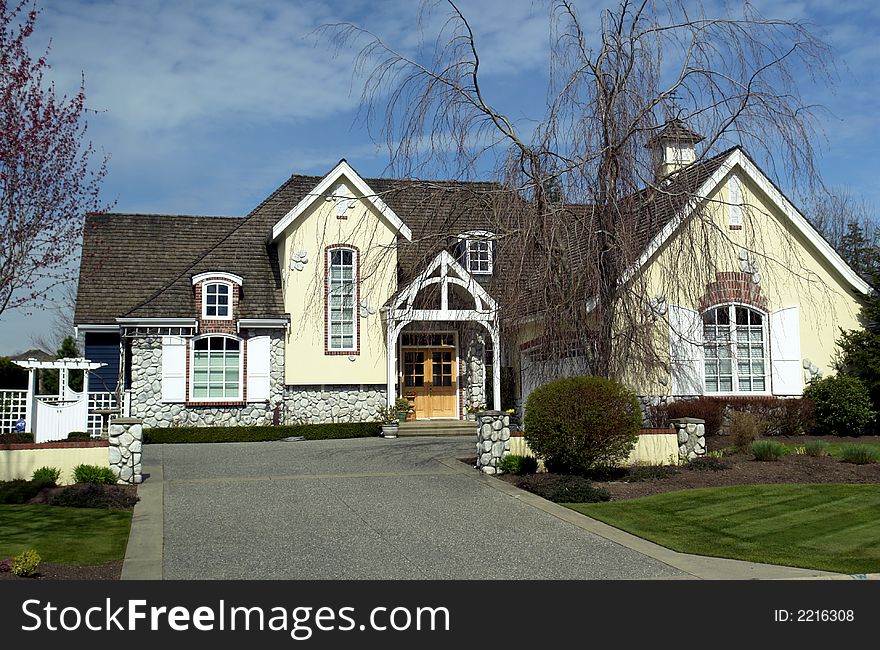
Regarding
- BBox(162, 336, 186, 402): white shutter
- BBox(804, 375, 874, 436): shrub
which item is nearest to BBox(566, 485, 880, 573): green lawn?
BBox(804, 375, 874, 436): shrub

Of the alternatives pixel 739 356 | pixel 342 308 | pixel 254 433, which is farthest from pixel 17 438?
pixel 739 356

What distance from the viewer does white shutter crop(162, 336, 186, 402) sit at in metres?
23.2

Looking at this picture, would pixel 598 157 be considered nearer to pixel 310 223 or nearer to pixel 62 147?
pixel 62 147

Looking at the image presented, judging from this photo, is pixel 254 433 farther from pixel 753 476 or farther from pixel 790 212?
pixel 790 212

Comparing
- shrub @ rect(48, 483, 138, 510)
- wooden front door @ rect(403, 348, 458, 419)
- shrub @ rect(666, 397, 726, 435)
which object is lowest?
shrub @ rect(48, 483, 138, 510)

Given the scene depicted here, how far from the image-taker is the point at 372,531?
10148mm

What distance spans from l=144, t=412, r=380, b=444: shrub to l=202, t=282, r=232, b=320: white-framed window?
3.36m

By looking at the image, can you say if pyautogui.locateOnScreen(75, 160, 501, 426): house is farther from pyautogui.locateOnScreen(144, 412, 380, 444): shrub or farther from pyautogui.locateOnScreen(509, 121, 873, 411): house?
pyautogui.locateOnScreen(509, 121, 873, 411): house

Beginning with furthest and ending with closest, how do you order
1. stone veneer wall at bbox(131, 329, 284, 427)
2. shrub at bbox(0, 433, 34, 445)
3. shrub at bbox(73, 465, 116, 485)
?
stone veneer wall at bbox(131, 329, 284, 427) < shrub at bbox(0, 433, 34, 445) < shrub at bbox(73, 465, 116, 485)

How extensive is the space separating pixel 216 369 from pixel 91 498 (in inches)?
462

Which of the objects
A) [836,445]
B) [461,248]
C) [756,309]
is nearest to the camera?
[836,445]

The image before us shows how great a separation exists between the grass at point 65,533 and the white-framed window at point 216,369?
11.7m

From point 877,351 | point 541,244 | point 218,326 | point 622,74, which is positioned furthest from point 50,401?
point 877,351

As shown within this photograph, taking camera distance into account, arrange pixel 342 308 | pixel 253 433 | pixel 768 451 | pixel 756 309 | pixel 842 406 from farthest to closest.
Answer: pixel 342 308 → pixel 253 433 → pixel 756 309 → pixel 842 406 → pixel 768 451
